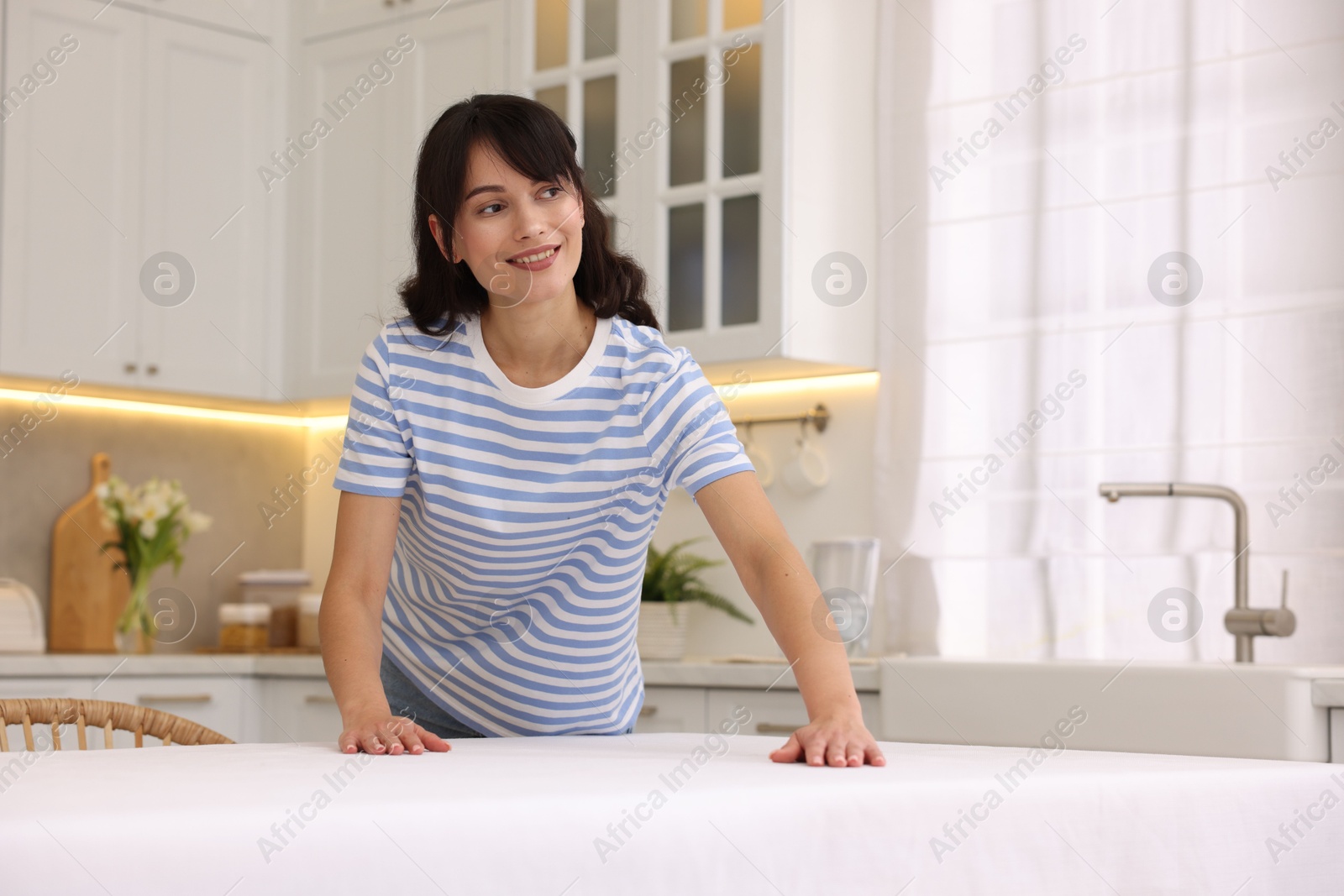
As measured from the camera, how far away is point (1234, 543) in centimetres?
218

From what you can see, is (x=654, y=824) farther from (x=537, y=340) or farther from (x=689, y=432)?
(x=537, y=340)

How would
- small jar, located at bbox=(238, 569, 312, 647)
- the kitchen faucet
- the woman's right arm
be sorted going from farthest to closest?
1. small jar, located at bbox=(238, 569, 312, 647)
2. the kitchen faucet
3. the woman's right arm

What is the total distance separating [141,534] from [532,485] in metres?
2.23

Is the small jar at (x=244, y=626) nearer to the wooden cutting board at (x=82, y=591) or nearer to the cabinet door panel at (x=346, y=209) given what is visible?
the wooden cutting board at (x=82, y=591)

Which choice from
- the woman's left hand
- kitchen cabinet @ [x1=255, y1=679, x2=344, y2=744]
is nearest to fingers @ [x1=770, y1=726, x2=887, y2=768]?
the woman's left hand

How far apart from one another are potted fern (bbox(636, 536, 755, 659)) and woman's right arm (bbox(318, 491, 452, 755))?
5.01 ft

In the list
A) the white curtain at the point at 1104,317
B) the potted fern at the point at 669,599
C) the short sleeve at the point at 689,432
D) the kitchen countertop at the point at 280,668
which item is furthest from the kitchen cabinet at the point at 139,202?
the short sleeve at the point at 689,432

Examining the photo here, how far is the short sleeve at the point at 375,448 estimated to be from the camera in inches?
46.4

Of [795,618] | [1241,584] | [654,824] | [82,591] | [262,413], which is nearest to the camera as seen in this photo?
[654,824]

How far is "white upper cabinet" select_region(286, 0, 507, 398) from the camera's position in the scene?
303 centimetres

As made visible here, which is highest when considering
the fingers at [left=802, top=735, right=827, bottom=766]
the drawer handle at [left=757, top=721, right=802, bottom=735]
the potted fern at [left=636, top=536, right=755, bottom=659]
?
the fingers at [left=802, top=735, right=827, bottom=766]

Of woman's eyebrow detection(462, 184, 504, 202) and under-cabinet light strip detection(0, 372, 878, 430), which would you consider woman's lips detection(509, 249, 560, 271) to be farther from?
under-cabinet light strip detection(0, 372, 878, 430)

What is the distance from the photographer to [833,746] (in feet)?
3.00

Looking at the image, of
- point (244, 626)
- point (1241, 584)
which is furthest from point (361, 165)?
point (1241, 584)
